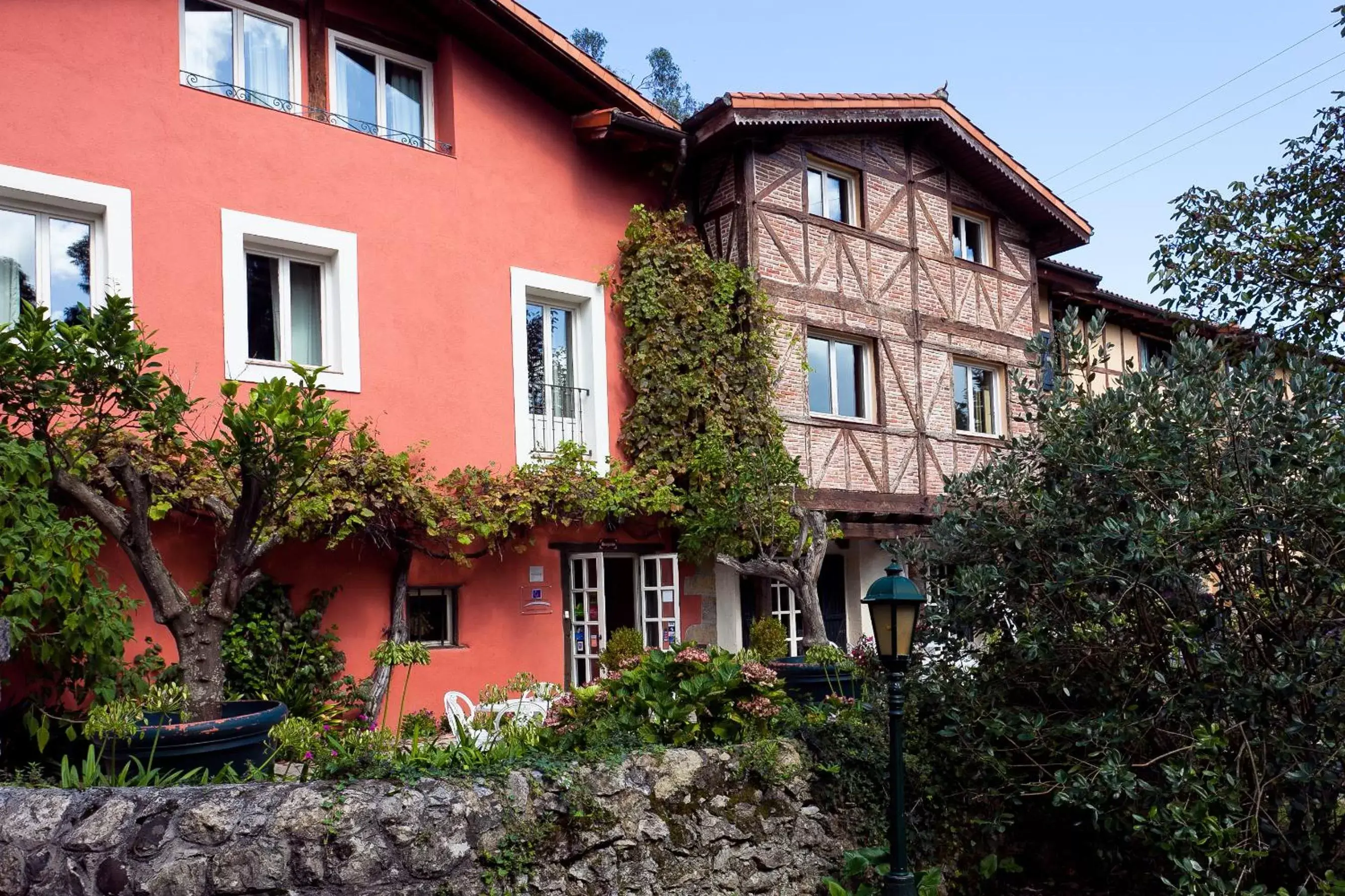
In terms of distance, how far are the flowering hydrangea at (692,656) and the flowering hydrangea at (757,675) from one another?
23cm

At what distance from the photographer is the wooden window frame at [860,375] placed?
13461mm

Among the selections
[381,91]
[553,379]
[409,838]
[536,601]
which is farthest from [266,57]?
[409,838]

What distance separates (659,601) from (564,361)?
2671mm

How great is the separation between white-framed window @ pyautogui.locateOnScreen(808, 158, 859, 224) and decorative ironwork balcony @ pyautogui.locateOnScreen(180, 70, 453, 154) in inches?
181

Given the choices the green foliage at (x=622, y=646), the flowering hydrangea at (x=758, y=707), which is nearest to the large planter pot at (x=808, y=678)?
the green foliage at (x=622, y=646)

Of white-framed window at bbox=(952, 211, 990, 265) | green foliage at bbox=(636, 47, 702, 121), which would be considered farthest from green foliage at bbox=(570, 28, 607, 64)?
white-framed window at bbox=(952, 211, 990, 265)

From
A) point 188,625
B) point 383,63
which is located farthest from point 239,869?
point 383,63

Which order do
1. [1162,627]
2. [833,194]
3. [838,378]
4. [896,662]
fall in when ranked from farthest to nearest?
[833,194], [838,378], [1162,627], [896,662]

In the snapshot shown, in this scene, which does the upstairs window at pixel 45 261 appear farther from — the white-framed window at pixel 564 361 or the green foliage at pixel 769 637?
the green foliage at pixel 769 637

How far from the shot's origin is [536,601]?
11273 millimetres

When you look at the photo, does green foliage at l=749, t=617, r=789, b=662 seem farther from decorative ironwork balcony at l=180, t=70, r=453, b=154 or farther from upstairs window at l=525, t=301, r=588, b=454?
decorative ironwork balcony at l=180, t=70, r=453, b=154

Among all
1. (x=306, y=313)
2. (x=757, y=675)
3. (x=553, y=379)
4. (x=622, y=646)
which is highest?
(x=306, y=313)

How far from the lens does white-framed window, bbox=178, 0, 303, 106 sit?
971cm

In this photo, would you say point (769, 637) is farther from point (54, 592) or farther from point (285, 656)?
point (54, 592)
